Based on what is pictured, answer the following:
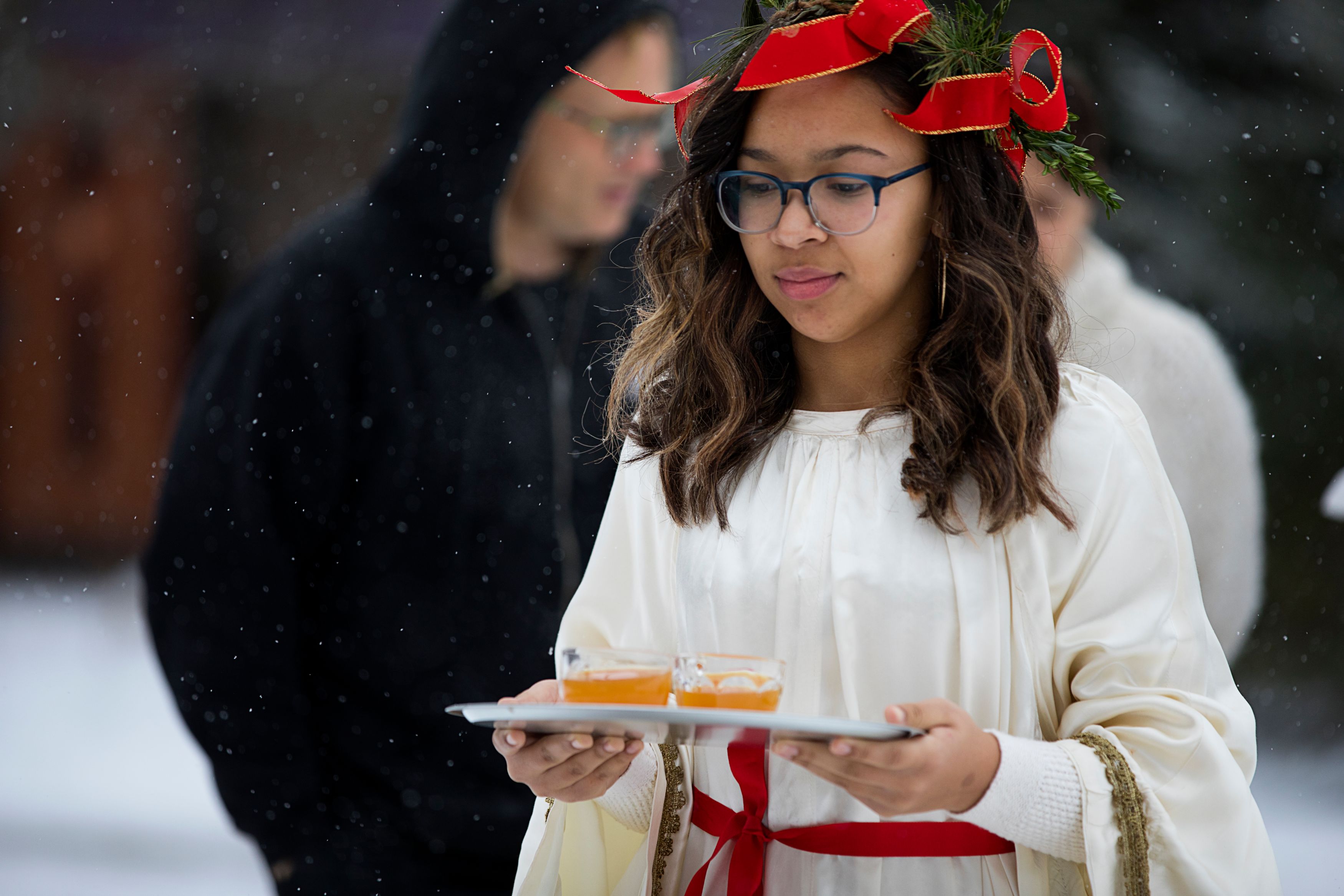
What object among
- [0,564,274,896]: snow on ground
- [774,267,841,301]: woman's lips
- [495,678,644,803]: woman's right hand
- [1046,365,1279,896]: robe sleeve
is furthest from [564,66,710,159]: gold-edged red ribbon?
[0,564,274,896]: snow on ground

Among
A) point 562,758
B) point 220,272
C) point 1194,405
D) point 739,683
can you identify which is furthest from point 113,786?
point 1194,405

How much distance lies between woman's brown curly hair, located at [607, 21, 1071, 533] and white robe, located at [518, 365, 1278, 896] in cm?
4

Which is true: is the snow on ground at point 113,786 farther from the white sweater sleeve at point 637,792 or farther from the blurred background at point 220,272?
the white sweater sleeve at point 637,792

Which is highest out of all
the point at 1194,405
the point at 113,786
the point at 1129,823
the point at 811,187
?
the point at 811,187

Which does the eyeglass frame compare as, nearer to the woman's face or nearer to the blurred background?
the woman's face

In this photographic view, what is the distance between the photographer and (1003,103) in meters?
1.37

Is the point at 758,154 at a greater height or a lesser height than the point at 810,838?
greater

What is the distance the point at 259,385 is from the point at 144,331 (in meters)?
0.41

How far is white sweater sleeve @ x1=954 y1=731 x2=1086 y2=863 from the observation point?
45.9 inches

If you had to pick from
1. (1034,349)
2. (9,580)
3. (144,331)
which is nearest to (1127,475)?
(1034,349)

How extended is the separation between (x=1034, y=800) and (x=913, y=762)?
0.19 metres

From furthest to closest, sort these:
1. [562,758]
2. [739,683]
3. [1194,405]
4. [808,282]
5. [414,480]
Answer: [1194,405]
[414,480]
[808,282]
[562,758]
[739,683]

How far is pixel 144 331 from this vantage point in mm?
3117

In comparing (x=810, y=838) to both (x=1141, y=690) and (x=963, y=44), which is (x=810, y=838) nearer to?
(x=1141, y=690)
